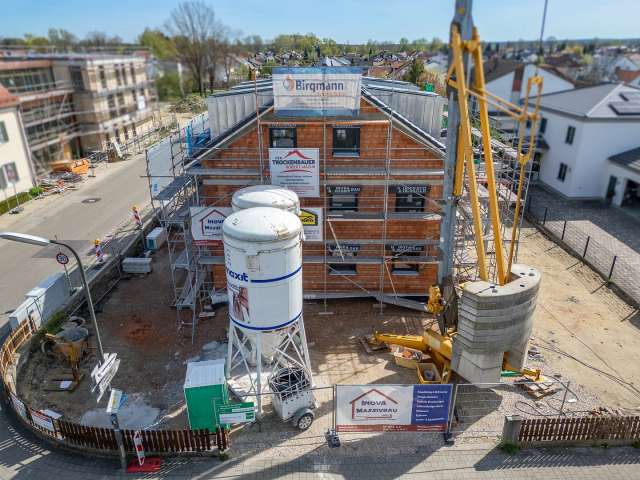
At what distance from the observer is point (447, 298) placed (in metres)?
14.5

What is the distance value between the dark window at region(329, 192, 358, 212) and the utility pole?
14.3ft

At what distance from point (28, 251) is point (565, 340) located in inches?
1002

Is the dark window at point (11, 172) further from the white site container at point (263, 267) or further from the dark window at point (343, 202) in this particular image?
the white site container at point (263, 267)

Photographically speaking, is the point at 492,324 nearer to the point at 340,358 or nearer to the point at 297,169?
the point at 340,358

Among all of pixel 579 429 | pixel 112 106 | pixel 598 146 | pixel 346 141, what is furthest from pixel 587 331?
pixel 112 106

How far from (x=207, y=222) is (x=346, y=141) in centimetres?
585

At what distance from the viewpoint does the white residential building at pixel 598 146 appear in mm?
29656

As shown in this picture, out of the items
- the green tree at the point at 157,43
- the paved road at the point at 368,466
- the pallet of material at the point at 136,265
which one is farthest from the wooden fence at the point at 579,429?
the green tree at the point at 157,43

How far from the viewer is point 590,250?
23.5m

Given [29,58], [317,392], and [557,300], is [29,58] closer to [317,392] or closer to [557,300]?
[317,392]

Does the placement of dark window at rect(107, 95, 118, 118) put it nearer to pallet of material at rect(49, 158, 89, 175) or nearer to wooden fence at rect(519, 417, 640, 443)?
pallet of material at rect(49, 158, 89, 175)

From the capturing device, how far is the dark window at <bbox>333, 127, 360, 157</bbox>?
17.0 meters

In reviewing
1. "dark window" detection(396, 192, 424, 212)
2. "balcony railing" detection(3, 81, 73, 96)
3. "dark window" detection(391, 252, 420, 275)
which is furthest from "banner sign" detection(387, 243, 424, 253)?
"balcony railing" detection(3, 81, 73, 96)

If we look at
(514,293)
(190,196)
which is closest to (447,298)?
(514,293)
